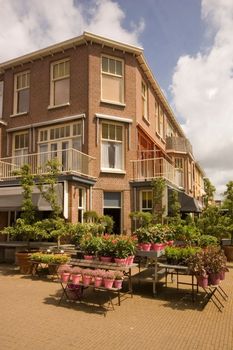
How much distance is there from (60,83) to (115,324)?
1439 centimetres

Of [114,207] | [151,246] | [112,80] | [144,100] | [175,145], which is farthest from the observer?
[175,145]

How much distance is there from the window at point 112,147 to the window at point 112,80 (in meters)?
1.51

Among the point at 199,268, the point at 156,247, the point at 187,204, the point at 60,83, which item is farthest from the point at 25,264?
the point at 60,83

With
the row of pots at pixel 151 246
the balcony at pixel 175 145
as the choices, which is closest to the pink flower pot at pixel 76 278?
the row of pots at pixel 151 246

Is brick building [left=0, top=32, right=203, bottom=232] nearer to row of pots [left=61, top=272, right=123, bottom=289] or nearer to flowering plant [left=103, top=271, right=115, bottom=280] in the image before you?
row of pots [left=61, top=272, right=123, bottom=289]

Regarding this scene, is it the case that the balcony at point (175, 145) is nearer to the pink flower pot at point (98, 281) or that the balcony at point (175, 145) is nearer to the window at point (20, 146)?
the window at point (20, 146)

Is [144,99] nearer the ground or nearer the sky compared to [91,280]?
nearer the sky

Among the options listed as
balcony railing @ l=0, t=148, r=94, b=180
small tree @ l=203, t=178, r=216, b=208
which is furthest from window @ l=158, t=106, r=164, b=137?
balcony railing @ l=0, t=148, r=94, b=180

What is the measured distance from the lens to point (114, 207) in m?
17.1

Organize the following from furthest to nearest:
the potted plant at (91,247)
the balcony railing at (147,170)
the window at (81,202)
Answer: the balcony railing at (147,170) < the window at (81,202) < the potted plant at (91,247)

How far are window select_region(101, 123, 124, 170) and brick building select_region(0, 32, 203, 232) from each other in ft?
0.16

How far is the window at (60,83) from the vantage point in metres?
17.9

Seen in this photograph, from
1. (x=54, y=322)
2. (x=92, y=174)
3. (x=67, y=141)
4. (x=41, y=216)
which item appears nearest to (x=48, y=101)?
(x=67, y=141)

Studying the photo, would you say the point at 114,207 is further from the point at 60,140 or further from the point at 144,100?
the point at 144,100
